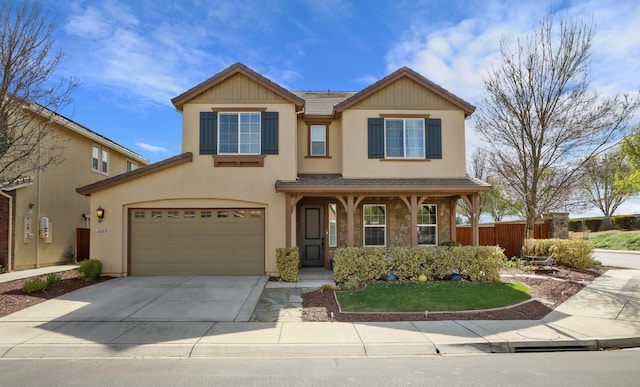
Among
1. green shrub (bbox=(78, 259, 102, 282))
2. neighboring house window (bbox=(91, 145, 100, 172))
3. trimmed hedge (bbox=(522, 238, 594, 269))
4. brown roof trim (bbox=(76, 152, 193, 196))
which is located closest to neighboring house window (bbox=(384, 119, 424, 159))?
trimmed hedge (bbox=(522, 238, 594, 269))

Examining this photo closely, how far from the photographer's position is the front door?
1514 cm

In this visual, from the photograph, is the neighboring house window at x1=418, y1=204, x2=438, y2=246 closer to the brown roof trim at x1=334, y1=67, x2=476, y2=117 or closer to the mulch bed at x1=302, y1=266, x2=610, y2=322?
the mulch bed at x1=302, y1=266, x2=610, y2=322

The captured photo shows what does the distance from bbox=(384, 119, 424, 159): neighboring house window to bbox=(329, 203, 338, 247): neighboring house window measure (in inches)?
106

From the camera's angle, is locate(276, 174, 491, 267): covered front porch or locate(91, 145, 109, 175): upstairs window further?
locate(91, 145, 109, 175): upstairs window

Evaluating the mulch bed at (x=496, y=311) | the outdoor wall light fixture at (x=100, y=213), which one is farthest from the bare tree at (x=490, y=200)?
the outdoor wall light fixture at (x=100, y=213)

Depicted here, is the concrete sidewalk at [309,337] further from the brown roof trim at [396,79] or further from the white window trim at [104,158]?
the white window trim at [104,158]

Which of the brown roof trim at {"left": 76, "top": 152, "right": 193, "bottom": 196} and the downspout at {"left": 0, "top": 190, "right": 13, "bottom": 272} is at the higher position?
the brown roof trim at {"left": 76, "top": 152, "right": 193, "bottom": 196}

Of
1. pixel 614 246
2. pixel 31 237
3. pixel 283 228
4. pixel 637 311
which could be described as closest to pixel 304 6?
pixel 283 228

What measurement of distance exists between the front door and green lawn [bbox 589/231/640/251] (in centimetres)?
2289

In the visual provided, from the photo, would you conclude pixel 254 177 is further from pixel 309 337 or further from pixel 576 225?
pixel 576 225

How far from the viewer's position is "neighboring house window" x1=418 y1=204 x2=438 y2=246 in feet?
50.4

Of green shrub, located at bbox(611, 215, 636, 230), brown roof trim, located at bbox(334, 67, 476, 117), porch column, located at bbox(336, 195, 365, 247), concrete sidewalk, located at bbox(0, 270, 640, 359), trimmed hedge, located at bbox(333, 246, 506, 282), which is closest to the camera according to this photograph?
concrete sidewalk, located at bbox(0, 270, 640, 359)

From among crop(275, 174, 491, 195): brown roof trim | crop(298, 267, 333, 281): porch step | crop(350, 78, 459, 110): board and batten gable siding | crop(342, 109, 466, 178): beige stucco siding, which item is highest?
crop(350, 78, 459, 110): board and batten gable siding

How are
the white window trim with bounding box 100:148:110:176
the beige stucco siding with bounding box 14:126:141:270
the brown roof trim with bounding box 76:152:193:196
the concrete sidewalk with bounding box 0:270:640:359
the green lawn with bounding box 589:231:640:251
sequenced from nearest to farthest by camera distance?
the concrete sidewalk with bounding box 0:270:640:359, the brown roof trim with bounding box 76:152:193:196, the beige stucco siding with bounding box 14:126:141:270, the white window trim with bounding box 100:148:110:176, the green lawn with bounding box 589:231:640:251
